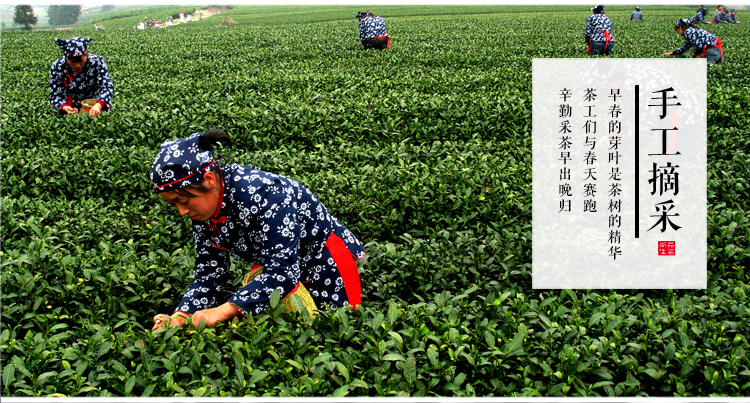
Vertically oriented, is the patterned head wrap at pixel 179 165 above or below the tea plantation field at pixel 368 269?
above

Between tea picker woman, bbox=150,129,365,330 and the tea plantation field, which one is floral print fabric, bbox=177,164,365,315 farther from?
the tea plantation field

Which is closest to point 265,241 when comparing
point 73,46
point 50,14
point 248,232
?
point 248,232

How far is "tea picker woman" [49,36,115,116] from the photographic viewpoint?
711 cm

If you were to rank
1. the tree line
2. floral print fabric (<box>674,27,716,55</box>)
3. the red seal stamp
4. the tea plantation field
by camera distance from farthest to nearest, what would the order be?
1. the tree line
2. floral print fabric (<box>674,27,716,55</box>)
3. the red seal stamp
4. the tea plantation field

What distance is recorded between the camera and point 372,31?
15.5 meters

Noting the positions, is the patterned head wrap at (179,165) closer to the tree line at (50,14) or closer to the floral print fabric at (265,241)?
the floral print fabric at (265,241)

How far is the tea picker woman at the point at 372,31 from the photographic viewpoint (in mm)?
15394

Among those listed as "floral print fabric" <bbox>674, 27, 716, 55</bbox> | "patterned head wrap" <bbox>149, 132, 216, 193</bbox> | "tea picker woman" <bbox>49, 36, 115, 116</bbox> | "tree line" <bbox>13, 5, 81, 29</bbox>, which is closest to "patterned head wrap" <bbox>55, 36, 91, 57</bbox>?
"tea picker woman" <bbox>49, 36, 115, 116</bbox>

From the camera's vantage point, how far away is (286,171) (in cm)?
573

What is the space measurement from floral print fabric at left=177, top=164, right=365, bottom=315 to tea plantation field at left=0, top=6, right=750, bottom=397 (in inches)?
8.5

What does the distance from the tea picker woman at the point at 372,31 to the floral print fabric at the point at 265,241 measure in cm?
1320

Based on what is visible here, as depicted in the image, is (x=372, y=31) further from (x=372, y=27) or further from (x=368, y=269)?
(x=368, y=269)

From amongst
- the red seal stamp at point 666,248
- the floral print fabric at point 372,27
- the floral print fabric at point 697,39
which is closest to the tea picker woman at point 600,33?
the floral print fabric at point 697,39

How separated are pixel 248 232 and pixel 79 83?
19.2 feet
